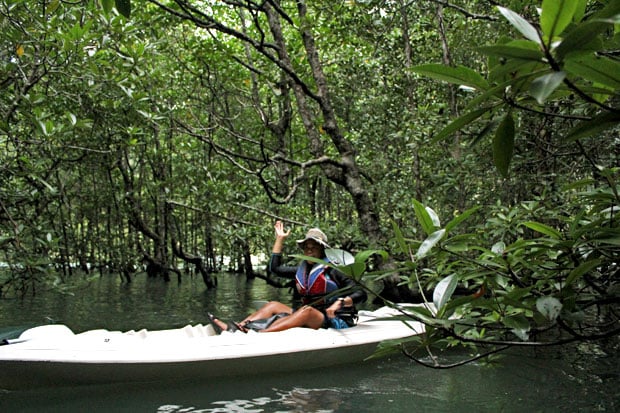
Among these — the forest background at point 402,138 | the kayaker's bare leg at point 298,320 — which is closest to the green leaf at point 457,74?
the forest background at point 402,138

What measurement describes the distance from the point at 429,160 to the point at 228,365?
6.28m

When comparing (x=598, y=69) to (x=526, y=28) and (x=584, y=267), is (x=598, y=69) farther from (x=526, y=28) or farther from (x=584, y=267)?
(x=584, y=267)

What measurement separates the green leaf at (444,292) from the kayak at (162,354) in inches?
97.5

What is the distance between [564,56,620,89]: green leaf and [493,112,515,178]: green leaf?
0.14 metres

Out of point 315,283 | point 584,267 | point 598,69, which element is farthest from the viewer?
point 315,283

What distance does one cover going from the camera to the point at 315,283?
18.2 feet

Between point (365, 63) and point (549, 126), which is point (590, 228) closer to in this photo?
point (549, 126)

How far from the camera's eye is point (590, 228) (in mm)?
1165

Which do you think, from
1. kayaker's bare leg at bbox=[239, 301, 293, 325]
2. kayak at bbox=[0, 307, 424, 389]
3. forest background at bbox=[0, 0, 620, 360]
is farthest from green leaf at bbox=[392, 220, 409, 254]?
kayaker's bare leg at bbox=[239, 301, 293, 325]

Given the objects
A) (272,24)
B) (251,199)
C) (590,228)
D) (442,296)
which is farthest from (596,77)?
(251,199)

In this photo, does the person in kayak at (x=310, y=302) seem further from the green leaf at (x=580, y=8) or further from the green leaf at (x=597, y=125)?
the green leaf at (x=580, y=8)

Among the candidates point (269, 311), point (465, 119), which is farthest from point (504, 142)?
point (269, 311)

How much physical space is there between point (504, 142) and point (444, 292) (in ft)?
1.45

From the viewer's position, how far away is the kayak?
404 cm
